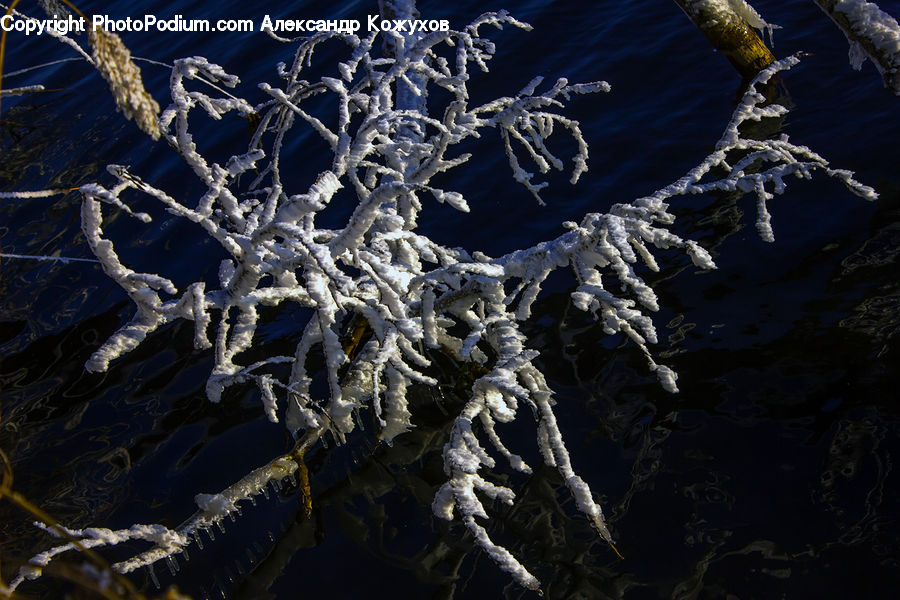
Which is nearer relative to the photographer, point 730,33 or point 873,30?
point 873,30

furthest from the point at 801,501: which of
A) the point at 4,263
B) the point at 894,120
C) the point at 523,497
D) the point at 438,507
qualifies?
the point at 4,263

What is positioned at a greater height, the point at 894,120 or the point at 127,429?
the point at 894,120

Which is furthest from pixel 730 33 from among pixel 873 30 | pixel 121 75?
pixel 121 75

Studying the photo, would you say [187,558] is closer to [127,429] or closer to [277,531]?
[277,531]

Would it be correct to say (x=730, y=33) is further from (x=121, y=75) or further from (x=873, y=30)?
(x=121, y=75)

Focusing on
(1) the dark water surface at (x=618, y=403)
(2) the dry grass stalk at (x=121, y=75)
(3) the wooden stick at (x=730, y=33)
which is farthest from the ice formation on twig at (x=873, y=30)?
(2) the dry grass stalk at (x=121, y=75)

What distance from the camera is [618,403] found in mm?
4566

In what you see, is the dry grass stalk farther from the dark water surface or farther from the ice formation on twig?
the ice formation on twig

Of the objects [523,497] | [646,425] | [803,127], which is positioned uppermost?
[803,127]

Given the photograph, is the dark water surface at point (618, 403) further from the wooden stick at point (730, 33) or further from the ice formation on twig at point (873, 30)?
the ice formation on twig at point (873, 30)

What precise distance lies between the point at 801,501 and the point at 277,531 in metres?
2.79

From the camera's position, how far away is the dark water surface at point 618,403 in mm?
3785

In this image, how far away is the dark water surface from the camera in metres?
3.79

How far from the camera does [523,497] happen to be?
4.23 m
